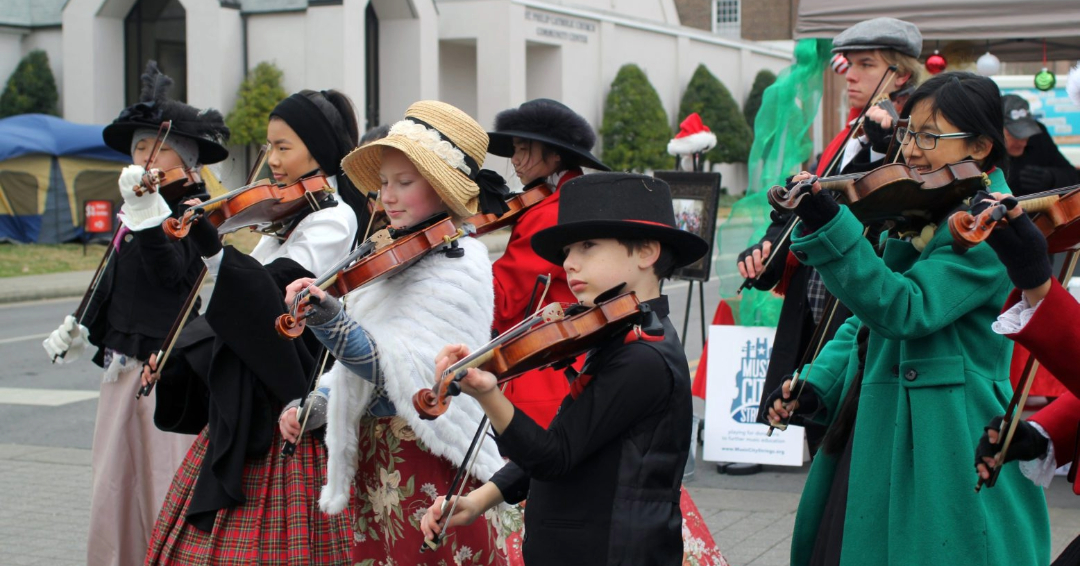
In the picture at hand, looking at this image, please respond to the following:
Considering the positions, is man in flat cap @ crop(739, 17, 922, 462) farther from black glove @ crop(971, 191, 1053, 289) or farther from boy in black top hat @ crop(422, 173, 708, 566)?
black glove @ crop(971, 191, 1053, 289)

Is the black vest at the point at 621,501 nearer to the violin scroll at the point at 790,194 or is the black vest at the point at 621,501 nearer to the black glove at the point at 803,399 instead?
the violin scroll at the point at 790,194

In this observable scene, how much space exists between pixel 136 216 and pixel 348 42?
72.9ft

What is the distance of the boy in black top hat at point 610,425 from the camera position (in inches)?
105

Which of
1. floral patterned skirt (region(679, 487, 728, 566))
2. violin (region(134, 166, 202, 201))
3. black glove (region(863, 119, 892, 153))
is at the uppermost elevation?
black glove (region(863, 119, 892, 153))

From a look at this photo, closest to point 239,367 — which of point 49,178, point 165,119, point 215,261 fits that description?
point 215,261

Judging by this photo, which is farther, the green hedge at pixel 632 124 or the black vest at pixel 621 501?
the green hedge at pixel 632 124

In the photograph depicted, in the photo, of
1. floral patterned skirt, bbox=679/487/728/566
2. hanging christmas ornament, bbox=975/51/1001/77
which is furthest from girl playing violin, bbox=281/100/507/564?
hanging christmas ornament, bbox=975/51/1001/77

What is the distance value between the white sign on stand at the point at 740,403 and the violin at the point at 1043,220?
4411mm

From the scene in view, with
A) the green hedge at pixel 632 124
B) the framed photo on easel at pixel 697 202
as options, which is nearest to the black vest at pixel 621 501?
the framed photo on easel at pixel 697 202

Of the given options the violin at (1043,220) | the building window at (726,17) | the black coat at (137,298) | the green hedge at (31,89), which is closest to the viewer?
the violin at (1043,220)

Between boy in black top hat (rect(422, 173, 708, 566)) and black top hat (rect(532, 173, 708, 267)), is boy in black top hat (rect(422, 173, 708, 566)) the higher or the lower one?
the lower one

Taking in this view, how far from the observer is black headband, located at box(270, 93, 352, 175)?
4.27 meters

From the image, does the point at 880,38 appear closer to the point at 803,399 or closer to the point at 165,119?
the point at 803,399

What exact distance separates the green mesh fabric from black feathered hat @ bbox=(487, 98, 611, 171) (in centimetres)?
239
